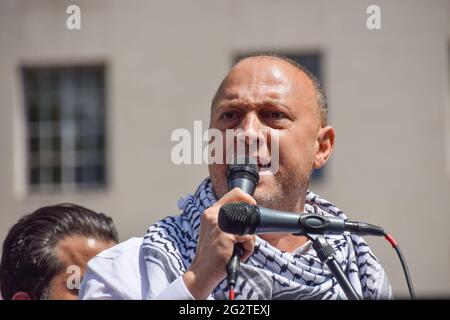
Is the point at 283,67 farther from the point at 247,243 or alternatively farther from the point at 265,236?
the point at 247,243

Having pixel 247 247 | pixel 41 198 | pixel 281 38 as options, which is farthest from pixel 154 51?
pixel 247 247

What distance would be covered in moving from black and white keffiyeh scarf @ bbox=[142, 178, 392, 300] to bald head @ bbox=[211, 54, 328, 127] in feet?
1.26

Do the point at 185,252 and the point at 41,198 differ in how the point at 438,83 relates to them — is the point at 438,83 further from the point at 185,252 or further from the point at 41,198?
the point at 185,252

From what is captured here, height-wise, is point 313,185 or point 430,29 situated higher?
point 430,29

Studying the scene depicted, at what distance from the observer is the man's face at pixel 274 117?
305cm

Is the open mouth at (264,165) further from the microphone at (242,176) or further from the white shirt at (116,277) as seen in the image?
the white shirt at (116,277)

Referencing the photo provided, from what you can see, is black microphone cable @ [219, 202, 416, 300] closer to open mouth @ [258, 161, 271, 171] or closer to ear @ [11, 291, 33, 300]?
open mouth @ [258, 161, 271, 171]

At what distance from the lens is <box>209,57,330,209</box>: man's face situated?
120 inches

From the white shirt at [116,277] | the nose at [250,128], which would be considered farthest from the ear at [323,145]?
the white shirt at [116,277]

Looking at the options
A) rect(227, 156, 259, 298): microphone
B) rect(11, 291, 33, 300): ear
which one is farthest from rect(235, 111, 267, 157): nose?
rect(11, 291, 33, 300): ear

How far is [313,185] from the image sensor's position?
11008mm
